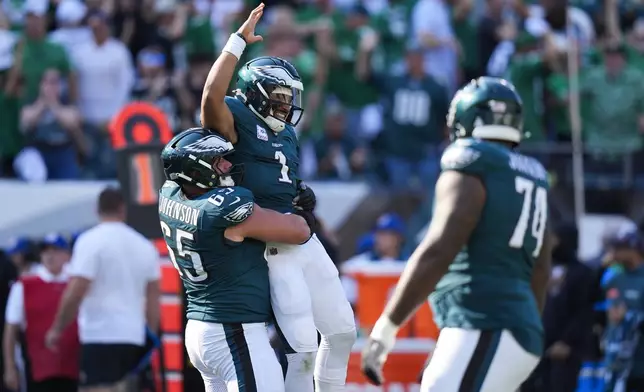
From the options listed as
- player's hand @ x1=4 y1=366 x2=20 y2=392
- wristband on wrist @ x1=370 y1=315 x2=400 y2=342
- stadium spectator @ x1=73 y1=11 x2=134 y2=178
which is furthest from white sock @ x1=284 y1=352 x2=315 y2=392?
stadium spectator @ x1=73 y1=11 x2=134 y2=178

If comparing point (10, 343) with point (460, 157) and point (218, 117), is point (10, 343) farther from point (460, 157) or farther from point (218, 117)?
point (460, 157)

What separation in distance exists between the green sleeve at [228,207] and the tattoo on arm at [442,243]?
1.07 meters

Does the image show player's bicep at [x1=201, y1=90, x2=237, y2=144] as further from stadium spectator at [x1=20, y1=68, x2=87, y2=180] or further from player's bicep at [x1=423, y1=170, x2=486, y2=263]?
stadium spectator at [x1=20, y1=68, x2=87, y2=180]

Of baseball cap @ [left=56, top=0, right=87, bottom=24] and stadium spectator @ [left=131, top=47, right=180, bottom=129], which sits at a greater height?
baseball cap @ [left=56, top=0, right=87, bottom=24]

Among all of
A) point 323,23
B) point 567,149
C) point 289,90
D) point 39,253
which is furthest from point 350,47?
point 289,90

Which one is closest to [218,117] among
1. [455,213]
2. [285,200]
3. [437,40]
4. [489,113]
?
[285,200]

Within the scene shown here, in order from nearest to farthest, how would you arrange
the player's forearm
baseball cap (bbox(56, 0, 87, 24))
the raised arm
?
the raised arm < the player's forearm < baseball cap (bbox(56, 0, 87, 24))

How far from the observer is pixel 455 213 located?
219 inches

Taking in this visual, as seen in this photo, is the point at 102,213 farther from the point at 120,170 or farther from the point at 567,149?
the point at 567,149

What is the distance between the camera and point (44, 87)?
13398mm

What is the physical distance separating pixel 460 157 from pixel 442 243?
370 millimetres

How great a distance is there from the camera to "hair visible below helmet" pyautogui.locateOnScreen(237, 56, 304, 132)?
672 centimetres

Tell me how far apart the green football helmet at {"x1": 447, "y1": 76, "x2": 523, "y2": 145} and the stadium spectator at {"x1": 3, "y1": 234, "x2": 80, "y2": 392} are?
16.9 ft

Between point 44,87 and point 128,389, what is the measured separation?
14.5ft
